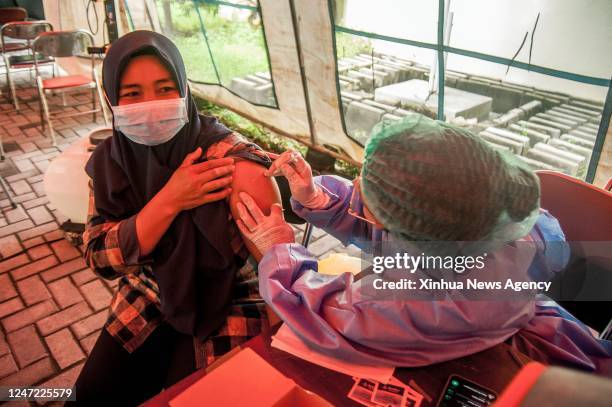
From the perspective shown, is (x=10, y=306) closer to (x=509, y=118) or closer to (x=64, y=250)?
(x=64, y=250)

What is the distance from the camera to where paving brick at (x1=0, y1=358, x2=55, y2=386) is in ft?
6.77

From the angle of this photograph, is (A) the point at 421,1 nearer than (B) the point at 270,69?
Yes

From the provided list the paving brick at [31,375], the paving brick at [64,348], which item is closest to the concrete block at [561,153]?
the paving brick at [64,348]

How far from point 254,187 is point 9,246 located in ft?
8.81

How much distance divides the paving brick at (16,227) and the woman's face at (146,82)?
8.39ft

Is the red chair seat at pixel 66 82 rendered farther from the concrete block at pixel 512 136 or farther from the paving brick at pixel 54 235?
the concrete block at pixel 512 136

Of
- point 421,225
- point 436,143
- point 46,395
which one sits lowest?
point 46,395

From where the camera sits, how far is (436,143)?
918 millimetres

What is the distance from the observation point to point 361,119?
3.59m

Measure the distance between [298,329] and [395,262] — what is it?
1.01 feet

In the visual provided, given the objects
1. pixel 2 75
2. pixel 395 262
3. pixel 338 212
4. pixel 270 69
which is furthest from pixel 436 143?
pixel 2 75

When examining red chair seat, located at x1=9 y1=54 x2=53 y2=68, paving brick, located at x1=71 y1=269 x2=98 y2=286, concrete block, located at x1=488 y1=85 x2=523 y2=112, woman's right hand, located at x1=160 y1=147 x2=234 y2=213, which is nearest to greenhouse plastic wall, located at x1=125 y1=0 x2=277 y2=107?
red chair seat, located at x1=9 y1=54 x2=53 y2=68

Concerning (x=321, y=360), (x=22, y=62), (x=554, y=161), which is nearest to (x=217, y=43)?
(x=22, y=62)

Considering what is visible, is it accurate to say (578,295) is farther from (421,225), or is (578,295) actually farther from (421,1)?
(421,1)
